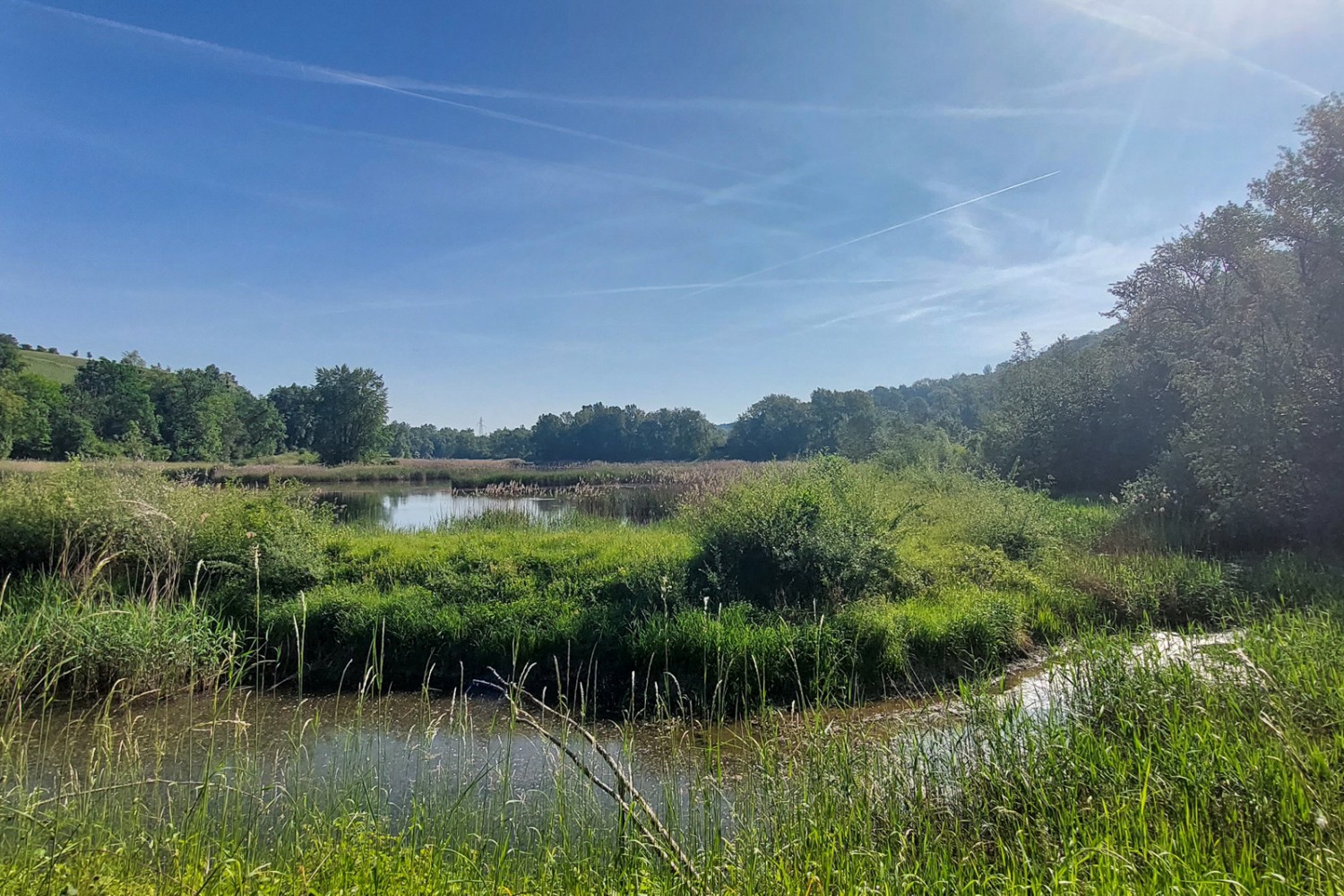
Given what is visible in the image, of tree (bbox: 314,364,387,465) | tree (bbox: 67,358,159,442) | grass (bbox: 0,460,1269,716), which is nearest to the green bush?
grass (bbox: 0,460,1269,716)

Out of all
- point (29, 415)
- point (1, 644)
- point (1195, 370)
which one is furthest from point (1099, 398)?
point (29, 415)

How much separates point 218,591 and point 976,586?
36.4 feet

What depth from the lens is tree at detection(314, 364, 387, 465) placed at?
58.8 meters

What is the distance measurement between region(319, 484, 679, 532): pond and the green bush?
263 inches

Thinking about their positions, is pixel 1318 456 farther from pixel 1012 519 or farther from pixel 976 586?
pixel 976 586

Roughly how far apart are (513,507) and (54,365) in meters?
114

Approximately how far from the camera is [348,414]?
5912cm

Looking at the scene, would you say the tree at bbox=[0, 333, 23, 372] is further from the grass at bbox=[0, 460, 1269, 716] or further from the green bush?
the green bush

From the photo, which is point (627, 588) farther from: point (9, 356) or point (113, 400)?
point (9, 356)

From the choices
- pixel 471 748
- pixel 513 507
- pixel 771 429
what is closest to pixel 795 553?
pixel 471 748

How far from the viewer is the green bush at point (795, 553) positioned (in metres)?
8.35

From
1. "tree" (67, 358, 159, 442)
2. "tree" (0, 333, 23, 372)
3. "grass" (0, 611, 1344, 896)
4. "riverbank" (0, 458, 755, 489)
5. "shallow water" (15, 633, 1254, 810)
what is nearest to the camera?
"grass" (0, 611, 1344, 896)

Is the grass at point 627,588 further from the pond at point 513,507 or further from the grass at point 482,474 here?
the grass at point 482,474

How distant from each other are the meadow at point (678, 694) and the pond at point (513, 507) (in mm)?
1975
